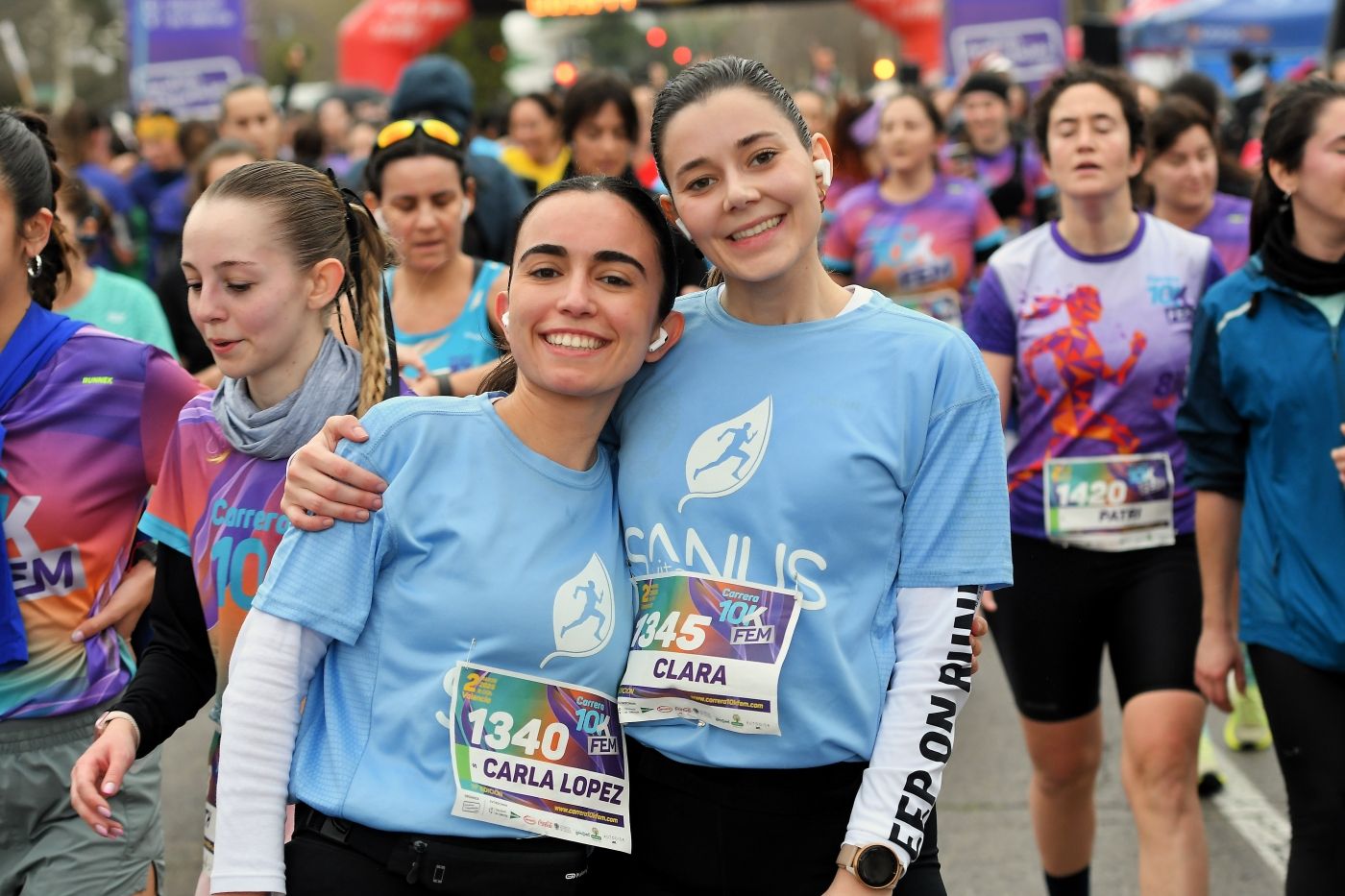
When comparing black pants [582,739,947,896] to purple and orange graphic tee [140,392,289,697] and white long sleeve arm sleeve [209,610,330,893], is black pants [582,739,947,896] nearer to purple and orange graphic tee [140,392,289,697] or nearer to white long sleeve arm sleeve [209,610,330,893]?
white long sleeve arm sleeve [209,610,330,893]

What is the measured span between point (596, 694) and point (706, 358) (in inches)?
22.7

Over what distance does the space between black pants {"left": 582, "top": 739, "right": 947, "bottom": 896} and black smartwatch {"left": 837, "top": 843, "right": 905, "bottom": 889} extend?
97 millimetres

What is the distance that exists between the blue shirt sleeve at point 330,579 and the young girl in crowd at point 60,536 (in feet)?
3.13

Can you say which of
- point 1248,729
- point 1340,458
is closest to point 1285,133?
point 1340,458

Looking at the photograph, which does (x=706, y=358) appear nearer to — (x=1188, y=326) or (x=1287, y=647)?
(x=1287, y=647)

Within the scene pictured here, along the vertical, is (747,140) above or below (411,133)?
above

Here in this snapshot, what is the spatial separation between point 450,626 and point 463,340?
2222 millimetres

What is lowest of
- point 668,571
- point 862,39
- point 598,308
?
point 862,39

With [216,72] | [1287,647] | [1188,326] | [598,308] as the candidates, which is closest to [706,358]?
[598,308]

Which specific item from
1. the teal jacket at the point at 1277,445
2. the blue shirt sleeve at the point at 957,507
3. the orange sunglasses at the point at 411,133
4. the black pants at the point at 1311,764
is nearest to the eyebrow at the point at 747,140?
the blue shirt sleeve at the point at 957,507

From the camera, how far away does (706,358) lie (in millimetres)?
2602

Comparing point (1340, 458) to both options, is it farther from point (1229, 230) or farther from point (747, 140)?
point (1229, 230)

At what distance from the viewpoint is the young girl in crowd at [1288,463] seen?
11.3 ft

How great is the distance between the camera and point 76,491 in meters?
3.16
